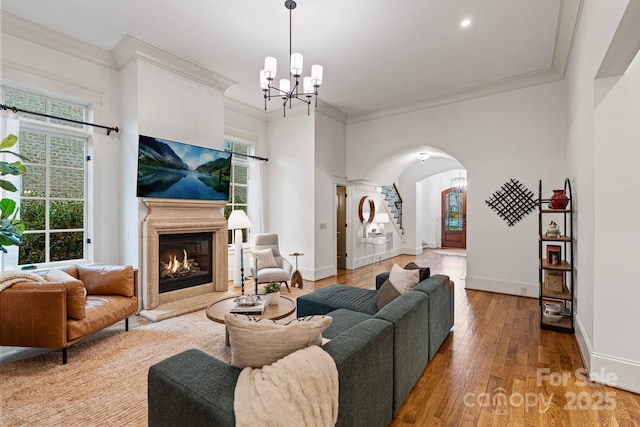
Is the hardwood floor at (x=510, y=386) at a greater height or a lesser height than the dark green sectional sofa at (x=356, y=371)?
lesser

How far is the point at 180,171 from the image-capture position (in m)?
4.27

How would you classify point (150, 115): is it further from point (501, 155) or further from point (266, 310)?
point (501, 155)

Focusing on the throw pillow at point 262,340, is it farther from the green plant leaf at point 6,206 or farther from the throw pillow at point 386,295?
the green plant leaf at point 6,206

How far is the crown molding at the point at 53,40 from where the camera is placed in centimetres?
333

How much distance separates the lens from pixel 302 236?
6094 mm

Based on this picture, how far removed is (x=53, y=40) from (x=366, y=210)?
21.5 ft

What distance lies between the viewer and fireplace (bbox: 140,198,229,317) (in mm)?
3979

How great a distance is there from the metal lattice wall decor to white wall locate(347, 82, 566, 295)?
77mm

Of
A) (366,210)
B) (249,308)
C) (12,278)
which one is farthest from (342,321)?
(366,210)

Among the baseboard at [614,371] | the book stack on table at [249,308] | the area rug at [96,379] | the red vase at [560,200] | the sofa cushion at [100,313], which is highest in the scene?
the red vase at [560,200]

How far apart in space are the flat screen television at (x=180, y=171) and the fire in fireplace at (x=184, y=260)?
2.08 ft

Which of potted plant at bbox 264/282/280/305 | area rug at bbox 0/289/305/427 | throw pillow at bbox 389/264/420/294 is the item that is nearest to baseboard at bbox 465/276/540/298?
throw pillow at bbox 389/264/420/294

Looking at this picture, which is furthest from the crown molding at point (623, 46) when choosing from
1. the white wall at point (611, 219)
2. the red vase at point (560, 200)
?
the red vase at point (560, 200)

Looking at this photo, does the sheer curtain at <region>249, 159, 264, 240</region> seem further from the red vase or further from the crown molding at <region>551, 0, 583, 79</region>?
the crown molding at <region>551, 0, 583, 79</region>
